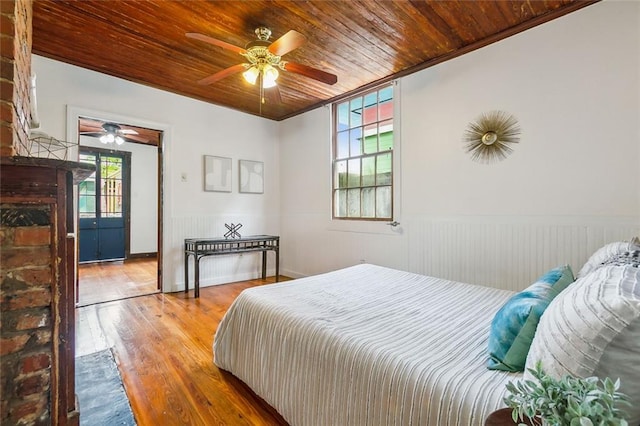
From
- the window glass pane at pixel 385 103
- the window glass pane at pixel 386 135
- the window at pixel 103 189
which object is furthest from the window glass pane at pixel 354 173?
the window at pixel 103 189

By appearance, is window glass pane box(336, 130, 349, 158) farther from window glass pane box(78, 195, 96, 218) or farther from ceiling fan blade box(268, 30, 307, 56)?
window glass pane box(78, 195, 96, 218)

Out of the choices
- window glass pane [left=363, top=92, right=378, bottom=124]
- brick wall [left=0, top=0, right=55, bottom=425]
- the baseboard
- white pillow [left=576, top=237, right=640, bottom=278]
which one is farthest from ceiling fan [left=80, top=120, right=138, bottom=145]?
white pillow [left=576, top=237, right=640, bottom=278]

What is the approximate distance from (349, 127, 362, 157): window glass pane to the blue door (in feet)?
16.6

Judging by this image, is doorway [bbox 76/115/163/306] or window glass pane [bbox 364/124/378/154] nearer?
window glass pane [bbox 364/124/378/154]

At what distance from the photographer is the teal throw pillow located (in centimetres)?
104

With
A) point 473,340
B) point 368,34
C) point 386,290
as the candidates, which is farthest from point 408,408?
point 368,34

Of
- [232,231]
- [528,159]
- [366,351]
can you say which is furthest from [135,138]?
[528,159]

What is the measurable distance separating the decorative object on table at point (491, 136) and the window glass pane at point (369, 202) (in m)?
1.25

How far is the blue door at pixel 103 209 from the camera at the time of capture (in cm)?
579

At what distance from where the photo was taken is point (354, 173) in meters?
4.00

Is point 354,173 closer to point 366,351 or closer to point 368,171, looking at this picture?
point 368,171

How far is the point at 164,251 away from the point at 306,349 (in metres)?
3.20

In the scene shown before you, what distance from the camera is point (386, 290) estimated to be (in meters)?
2.07

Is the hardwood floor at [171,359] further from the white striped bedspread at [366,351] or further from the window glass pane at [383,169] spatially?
the window glass pane at [383,169]
